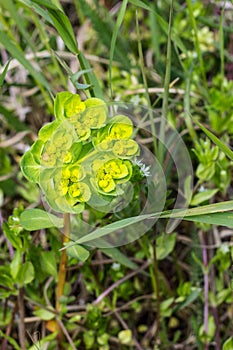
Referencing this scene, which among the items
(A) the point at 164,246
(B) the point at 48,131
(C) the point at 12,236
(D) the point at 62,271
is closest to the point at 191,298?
(A) the point at 164,246

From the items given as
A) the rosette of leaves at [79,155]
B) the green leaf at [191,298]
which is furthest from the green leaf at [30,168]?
the green leaf at [191,298]

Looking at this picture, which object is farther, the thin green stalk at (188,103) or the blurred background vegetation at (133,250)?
the thin green stalk at (188,103)

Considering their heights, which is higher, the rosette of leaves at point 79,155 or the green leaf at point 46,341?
the rosette of leaves at point 79,155

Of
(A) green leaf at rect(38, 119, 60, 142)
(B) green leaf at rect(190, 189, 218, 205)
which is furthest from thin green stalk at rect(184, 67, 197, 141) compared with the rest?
(A) green leaf at rect(38, 119, 60, 142)

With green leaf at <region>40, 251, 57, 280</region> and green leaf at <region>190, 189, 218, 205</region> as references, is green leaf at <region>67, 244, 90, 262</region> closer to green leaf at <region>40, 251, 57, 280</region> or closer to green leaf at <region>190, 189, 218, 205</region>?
green leaf at <region>40, 251, 57, 280</region>

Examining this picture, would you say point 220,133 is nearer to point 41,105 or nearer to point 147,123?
point 147,123

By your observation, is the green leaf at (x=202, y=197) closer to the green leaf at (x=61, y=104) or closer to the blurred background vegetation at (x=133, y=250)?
the blurred background vegetation at (x=133, y=250)

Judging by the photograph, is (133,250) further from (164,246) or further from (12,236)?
(12,236)
